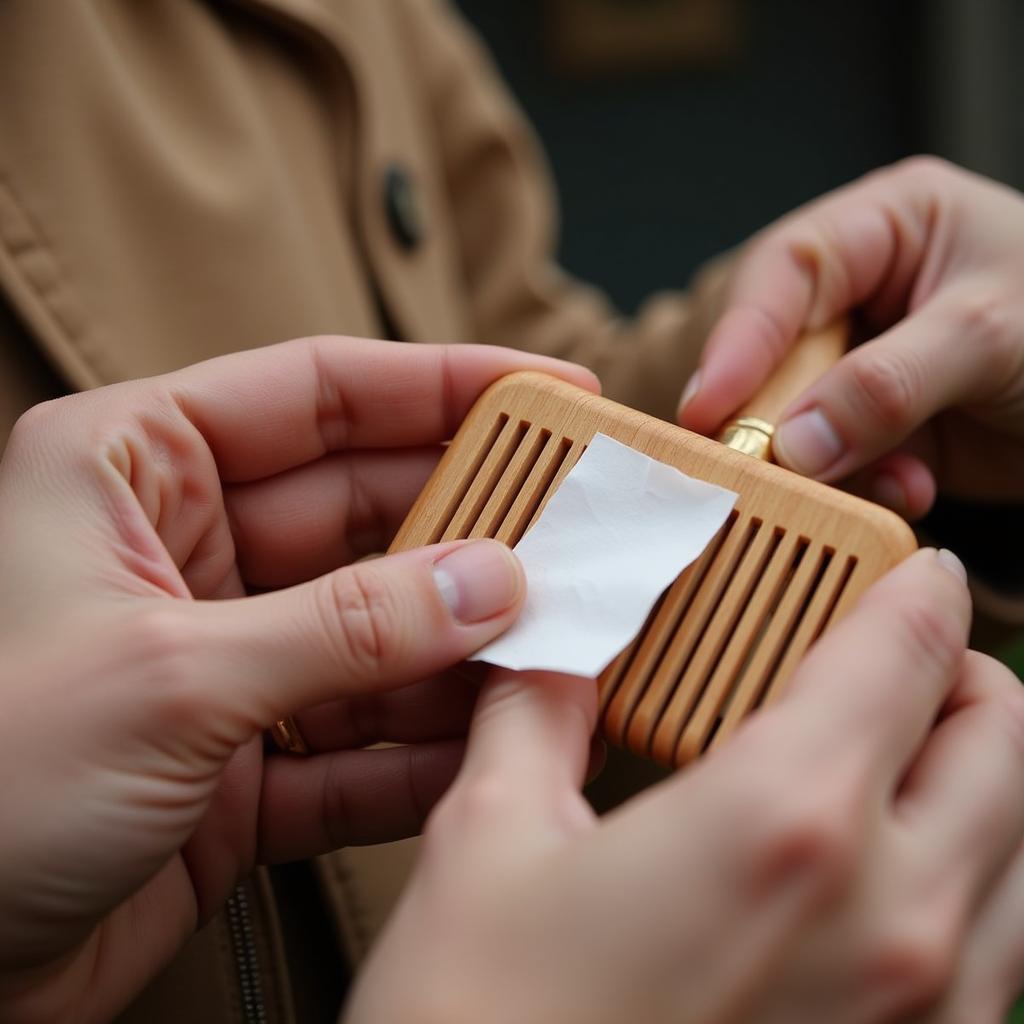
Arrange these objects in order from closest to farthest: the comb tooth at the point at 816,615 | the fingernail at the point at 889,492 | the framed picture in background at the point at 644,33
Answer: the comb tooth at the point at 816,615
the fingernail at the point at 889,492
the framed picture in background at the point at 644,33

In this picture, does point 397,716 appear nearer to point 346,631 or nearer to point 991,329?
point 346,631

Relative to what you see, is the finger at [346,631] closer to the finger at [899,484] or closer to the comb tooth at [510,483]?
the comb tooth at [510,483]

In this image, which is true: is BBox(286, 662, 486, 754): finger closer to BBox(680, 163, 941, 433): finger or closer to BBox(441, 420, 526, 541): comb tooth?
BBox(441, 420, 526, 541): comb tooth

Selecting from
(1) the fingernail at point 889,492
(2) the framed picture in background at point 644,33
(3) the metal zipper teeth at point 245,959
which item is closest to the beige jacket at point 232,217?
(3) the metal zipper teeth at point 245,959

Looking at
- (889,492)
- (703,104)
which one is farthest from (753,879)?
(703,104)

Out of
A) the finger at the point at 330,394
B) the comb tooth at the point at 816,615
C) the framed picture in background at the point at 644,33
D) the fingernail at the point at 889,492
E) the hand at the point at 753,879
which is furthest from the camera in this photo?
the framed picture in background at the point at 644,33

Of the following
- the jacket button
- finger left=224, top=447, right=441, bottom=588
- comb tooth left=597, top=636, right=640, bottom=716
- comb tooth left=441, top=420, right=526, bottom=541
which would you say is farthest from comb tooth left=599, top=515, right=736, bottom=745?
the jacket button

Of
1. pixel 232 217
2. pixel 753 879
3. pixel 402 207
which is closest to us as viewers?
pixel 753 879
